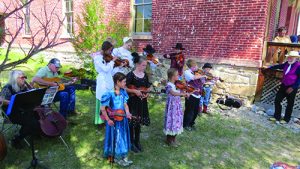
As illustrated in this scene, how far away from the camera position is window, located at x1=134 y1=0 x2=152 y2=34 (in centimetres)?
1006

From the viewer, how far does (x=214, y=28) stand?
8.10m

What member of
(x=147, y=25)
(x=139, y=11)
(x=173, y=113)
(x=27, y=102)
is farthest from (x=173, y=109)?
(x=139, y=11)

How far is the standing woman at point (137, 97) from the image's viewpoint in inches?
168

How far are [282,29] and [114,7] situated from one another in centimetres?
637

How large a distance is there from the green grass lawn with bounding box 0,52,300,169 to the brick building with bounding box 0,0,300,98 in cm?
196

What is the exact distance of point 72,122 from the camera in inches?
229

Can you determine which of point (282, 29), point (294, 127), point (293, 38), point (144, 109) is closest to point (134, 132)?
point (144, 109)

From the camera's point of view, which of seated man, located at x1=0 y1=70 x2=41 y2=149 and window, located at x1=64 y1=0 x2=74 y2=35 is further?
window, located at x1=64 y1=0 x2=74 y2=35

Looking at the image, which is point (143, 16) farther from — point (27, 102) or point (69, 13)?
point (27, 102)

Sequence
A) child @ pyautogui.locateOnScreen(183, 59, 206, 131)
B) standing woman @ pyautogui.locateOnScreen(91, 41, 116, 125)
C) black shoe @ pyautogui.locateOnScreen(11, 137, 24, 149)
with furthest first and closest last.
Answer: child @ pyautogui.locateOnScreen(183, 59, 206, 131)
standing woman @ pyautogui.locateOnScreen(91, 41, 116, 125)
black shoe @ pyautogui.locateOnScreen(11, 137, 24, 149)

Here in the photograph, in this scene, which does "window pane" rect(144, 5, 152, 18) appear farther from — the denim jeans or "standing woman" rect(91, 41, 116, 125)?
"standing woman" rect(91, 41, 116, 125)

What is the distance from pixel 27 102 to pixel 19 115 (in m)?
0.57

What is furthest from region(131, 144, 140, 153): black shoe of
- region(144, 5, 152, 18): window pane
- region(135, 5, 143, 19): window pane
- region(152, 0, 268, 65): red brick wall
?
region(135, 5, 143, 19): window pane

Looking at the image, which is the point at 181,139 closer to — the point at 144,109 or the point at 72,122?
the point at 144,109
